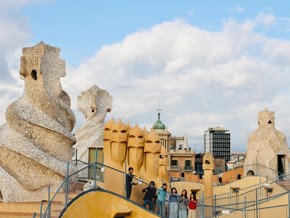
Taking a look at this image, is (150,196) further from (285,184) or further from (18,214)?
(285,184)

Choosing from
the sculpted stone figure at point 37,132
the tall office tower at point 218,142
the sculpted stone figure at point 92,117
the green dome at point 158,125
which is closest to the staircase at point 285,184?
the sculpted stone figure at point 92,117

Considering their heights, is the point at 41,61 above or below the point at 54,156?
above

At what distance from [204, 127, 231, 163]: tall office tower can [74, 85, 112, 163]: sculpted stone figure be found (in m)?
63.9

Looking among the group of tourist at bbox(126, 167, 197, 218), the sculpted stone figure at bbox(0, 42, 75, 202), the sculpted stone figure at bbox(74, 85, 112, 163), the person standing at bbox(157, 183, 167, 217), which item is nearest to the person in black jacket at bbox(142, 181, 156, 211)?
the group of tourist at bbox(126, 167, 197, 218)

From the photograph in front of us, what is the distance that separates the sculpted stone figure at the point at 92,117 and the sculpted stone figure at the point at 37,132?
27.2ft

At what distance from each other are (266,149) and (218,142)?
61.8 meters

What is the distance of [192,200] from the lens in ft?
39.3

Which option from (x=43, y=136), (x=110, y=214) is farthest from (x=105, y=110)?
(x=110, y=214)

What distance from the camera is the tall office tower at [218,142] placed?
3361 inches

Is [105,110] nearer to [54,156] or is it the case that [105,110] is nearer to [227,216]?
[227,216]

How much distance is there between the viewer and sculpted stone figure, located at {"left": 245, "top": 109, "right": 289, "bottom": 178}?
2467cm

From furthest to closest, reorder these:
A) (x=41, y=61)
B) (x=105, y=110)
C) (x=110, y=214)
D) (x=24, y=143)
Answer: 1. (x=105, y=110)
2. (x=41, y=61)
3. (x=24, y=143)
4. (x=110, y=214)

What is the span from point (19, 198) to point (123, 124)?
526 cm

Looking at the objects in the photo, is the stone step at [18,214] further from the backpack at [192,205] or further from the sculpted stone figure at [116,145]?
the sculpted stone figure at [116,145]
